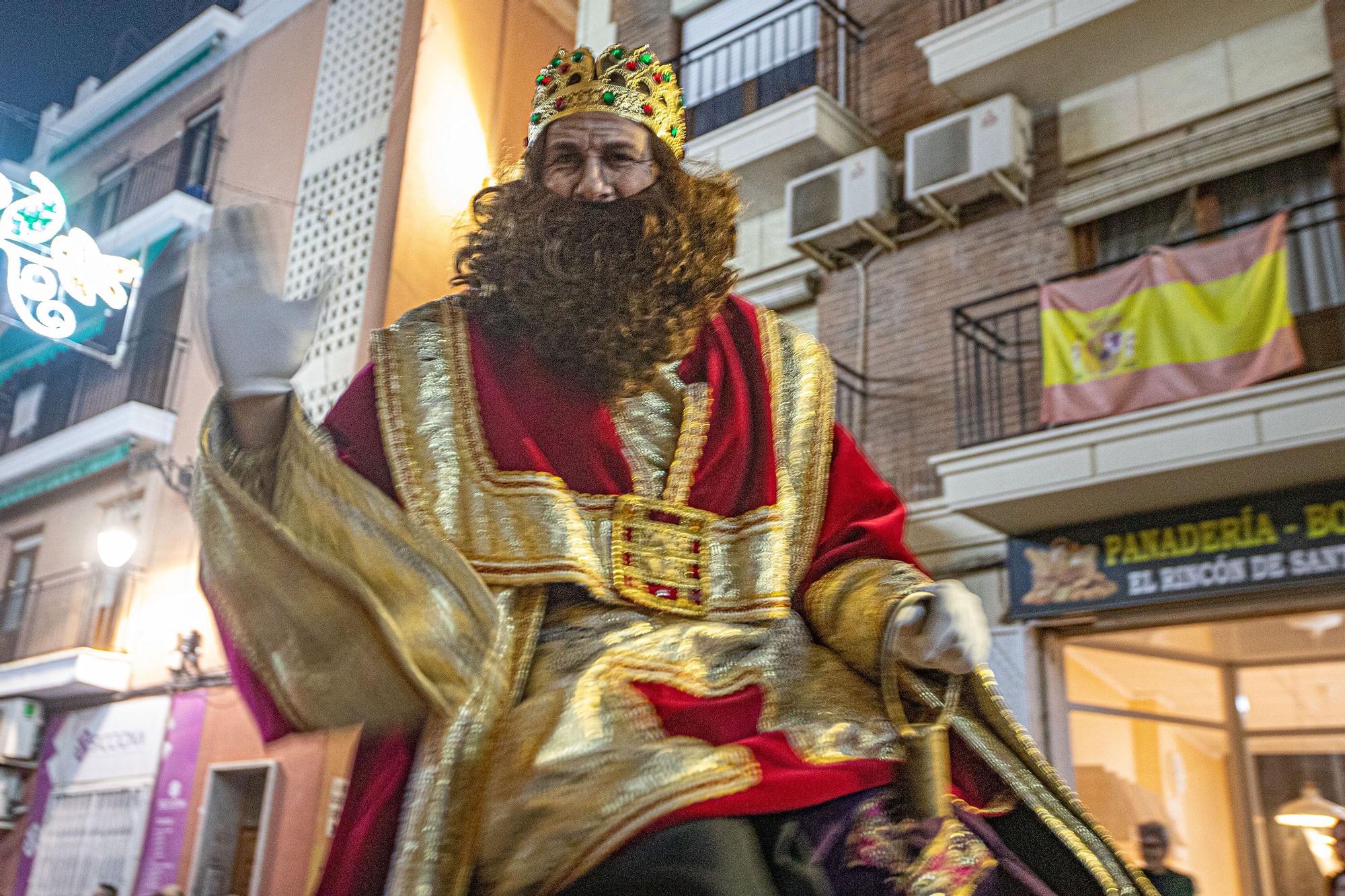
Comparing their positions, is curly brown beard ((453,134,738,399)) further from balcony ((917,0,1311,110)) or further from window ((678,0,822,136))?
window ((678,0,822,136))

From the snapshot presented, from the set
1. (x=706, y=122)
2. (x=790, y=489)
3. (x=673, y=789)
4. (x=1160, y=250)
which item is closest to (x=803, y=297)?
(x=706, y=122)

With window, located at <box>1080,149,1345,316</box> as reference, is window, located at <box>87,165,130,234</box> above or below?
below

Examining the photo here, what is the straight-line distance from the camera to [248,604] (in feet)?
4.81

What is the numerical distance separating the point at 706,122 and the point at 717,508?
7.36 metres

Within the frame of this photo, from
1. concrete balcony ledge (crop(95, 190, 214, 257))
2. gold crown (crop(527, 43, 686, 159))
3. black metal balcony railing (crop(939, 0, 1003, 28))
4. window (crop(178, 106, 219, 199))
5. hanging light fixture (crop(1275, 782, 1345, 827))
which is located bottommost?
hanging light fixture (crop(1275, 782, 1345, 827))

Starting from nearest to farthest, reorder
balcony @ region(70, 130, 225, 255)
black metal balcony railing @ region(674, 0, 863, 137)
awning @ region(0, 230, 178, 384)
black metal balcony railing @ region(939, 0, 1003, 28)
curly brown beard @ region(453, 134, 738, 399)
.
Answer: curly brown beard @ region(453, 134, 738, 399) → balcony @ region(70, 130, 225, 255) → awning @ region(0, 230, 178, 384) → black metal balcony railing @ region(939, 0, 1003, 28) → black metal balcony railing @ region(674, 0, 863, 137)

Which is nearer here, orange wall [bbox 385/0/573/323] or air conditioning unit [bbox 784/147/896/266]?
orange wall [bbox 385/0/573/323]

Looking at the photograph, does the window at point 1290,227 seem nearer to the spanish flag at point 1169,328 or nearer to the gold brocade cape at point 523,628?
the spanish flag at point 1169,328

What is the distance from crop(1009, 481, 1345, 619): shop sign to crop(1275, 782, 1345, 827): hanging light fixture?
1.47 metres

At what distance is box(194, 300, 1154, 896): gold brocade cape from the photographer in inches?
55.2

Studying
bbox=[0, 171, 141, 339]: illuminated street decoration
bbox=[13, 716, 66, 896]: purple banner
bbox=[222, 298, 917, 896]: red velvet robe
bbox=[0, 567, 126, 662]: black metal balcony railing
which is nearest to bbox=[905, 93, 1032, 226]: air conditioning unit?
bbox=[0, 171, 141, 339]: illuminated street decoration

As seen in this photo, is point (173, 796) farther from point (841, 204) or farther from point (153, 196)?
point (841, 204)

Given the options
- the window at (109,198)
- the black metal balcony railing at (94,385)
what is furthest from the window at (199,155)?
the black metal balcony railing at (94,385)

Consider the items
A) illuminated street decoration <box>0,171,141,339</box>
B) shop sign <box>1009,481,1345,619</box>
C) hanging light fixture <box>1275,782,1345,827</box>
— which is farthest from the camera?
hanging light fixture <box>1275,782,1345,827</box>
